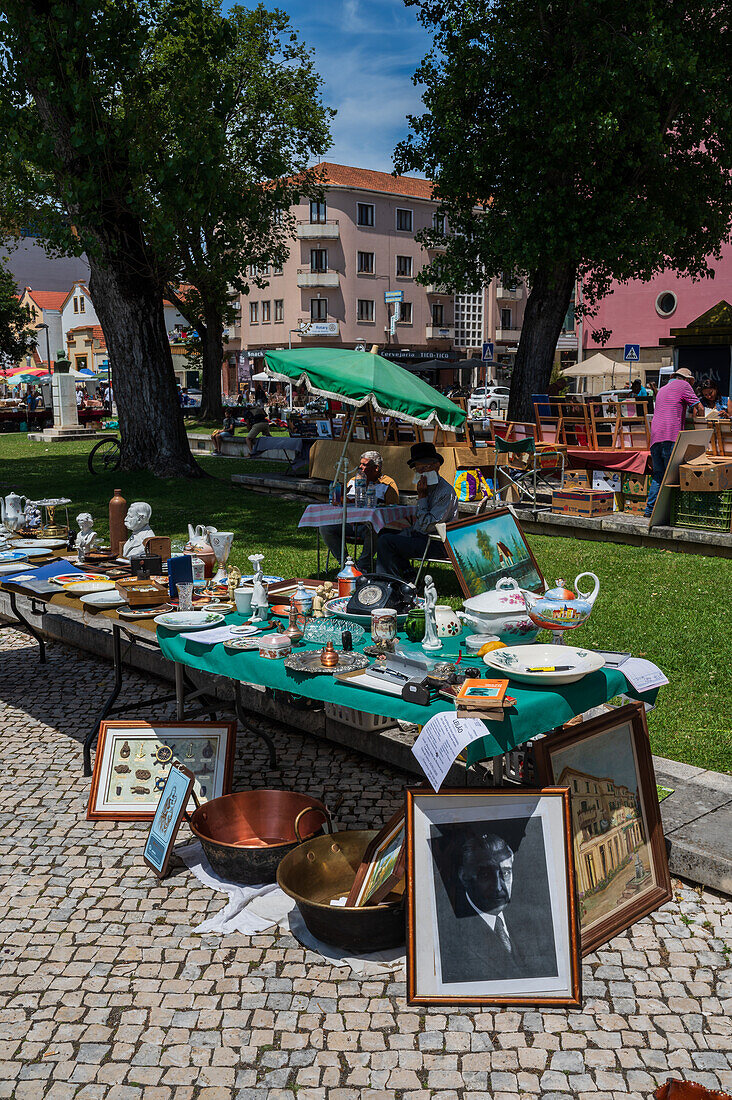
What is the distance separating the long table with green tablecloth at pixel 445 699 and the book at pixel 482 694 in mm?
68

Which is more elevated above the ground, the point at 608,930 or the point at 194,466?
the point at 194,466

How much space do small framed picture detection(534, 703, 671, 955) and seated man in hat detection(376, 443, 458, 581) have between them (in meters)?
3.65

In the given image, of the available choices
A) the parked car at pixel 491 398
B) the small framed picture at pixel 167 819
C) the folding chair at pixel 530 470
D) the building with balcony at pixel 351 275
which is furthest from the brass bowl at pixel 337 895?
the building with balcony at pixel 351 275

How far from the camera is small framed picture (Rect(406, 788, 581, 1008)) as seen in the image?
→ 312cm

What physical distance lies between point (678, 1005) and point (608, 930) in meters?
0.40

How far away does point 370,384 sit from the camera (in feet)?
23.7

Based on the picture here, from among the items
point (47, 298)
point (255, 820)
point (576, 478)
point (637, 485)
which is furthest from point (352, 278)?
point (255, 820)

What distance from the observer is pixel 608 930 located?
3.48 metres

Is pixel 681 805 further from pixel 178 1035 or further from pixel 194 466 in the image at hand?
pixel 194 466

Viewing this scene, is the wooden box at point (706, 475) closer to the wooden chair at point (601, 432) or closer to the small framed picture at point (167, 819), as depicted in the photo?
the wooden chair at point (601, 432)

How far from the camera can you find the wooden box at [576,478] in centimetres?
1309

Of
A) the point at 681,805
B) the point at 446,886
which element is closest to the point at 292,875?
the point at 446,886

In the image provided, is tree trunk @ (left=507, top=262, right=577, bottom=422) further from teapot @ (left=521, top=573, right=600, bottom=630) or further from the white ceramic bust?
→ teapot @ (left=521, top=573, right=600, bottom=630)

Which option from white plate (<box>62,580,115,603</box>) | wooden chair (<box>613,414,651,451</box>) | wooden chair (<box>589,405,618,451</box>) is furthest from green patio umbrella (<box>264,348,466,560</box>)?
wooden chair (<box>589,405,618,451</box>)
